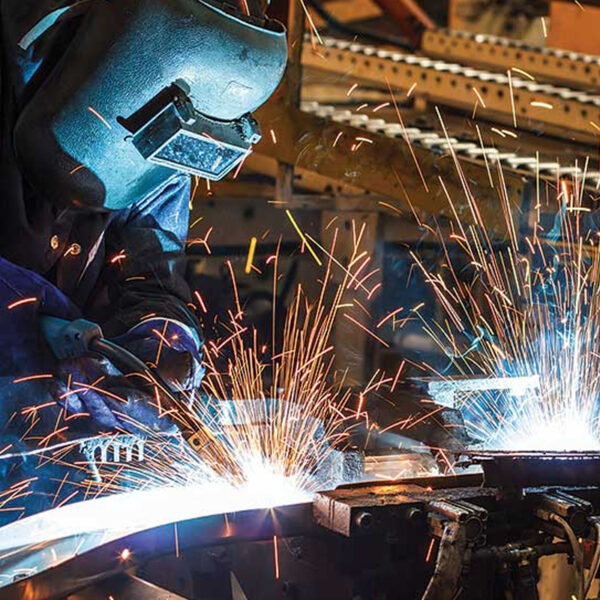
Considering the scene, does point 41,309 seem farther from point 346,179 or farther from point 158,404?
point 346,179

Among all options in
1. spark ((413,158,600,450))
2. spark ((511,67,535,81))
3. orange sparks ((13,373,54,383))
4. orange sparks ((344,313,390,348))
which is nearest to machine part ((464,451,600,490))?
spark ((413,158,600,450))

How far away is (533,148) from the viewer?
5.11 metres

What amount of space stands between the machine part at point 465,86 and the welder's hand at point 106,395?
332 centimetres

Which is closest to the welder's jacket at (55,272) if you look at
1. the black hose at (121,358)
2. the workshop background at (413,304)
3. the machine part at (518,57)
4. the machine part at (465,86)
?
the black hose at (121,358)

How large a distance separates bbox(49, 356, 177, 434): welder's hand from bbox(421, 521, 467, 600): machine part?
83 cm

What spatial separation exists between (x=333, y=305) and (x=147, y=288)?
2188mm

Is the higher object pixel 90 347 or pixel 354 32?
pixel 354 32

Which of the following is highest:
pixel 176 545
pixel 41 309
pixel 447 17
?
pixel 447 17

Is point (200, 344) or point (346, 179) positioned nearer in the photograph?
point (200, 344)

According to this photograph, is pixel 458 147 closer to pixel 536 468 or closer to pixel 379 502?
pixel 536 468

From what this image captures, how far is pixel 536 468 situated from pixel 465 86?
3.68 m

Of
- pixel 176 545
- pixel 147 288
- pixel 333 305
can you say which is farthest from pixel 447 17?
pixel 176 545

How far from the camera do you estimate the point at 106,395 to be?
2486 millimetres

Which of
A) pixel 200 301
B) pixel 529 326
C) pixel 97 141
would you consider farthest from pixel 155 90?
pixel 200 301
